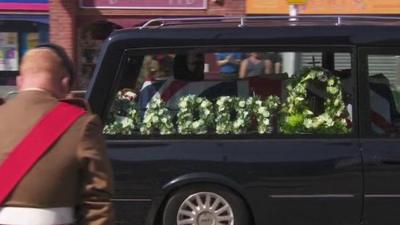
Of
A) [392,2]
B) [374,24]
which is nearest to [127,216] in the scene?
[374,24]

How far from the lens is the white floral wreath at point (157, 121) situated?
5.16 meters

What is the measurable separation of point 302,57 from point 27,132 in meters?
3.02

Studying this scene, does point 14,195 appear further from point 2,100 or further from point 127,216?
point 127,216

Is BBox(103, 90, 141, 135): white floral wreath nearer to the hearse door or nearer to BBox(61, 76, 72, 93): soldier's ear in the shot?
the hearse door

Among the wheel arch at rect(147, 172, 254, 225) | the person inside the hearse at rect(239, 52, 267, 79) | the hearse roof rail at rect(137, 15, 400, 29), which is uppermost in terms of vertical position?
the hearse roof rail at rect(137, 15, 400, 29)

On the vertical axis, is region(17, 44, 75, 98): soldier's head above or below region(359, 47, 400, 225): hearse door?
above

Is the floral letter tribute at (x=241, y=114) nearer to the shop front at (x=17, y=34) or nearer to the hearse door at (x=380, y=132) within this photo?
the hearse door at (x=380, y=132)

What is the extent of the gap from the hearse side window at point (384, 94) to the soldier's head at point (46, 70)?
10.00 ft

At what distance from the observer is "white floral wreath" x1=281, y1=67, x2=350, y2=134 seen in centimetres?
512

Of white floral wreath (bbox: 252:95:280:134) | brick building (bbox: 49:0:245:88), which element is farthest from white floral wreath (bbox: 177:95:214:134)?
brick building (bbox: 49:0:245:88)

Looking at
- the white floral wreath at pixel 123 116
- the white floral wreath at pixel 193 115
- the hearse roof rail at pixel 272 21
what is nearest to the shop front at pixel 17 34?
the hearse roof rail at pixel 272 21

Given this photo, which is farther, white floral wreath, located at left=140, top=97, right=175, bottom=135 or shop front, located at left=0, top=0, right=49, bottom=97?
shop front, located at left=0, top=0, right=49, bottom=97

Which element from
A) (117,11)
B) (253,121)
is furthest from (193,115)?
(117,11)

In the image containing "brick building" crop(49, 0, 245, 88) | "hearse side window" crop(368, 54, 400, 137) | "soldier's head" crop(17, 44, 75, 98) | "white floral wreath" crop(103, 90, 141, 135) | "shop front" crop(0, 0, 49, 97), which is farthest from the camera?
"shop front" crop(0, 0, 49, 97)
